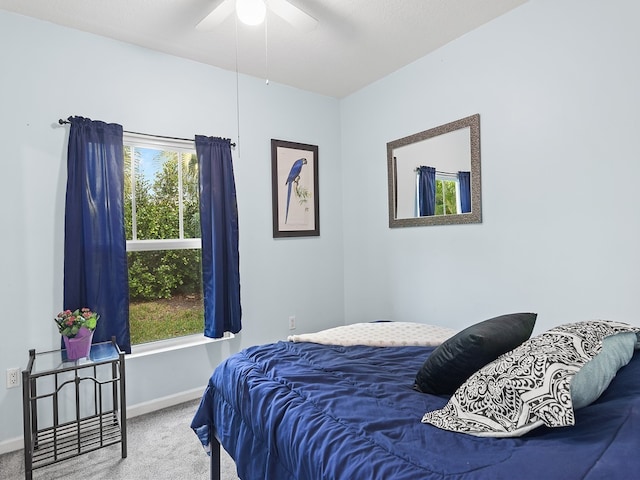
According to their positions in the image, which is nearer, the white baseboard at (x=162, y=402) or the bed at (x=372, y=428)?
the bed at (x=372, y=428)

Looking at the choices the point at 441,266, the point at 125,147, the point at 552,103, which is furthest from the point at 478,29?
the point at 125,147

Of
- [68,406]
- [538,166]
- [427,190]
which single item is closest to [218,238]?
[68,406]

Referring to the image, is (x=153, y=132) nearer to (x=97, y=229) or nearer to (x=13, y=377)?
(x=97, y=229)

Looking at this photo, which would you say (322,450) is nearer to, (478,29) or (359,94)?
(478,29)

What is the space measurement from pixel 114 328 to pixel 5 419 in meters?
0.75

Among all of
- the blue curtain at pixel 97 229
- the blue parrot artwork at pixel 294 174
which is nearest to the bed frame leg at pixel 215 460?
the blue curtain at pixel 97 229

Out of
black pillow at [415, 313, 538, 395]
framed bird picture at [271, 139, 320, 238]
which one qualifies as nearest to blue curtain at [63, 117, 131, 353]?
framed bird picture at [271, 139, 320, 238]

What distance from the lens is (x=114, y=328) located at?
2.52 metres

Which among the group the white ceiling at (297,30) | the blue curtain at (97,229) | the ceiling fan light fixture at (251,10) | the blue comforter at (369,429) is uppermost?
the white ceiling at (297,30)

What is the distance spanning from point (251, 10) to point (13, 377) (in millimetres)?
2503

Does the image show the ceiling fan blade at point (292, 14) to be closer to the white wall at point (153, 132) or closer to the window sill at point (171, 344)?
the white wall at point (153, 132)

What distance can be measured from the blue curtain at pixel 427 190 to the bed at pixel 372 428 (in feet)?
4.49

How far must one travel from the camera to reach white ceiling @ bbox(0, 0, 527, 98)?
2.25 meters

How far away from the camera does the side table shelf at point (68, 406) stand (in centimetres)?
204
